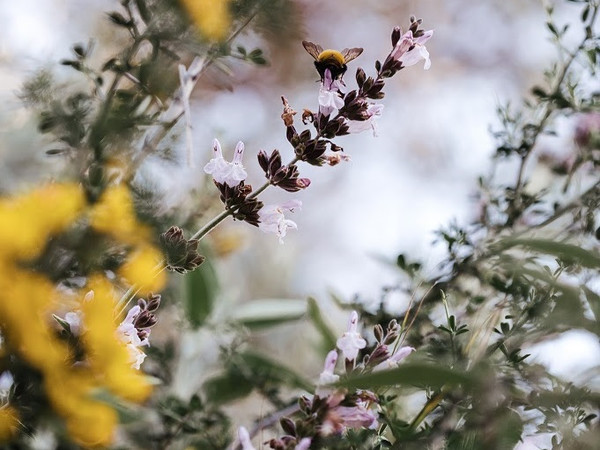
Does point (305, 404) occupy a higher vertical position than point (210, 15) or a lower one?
lower

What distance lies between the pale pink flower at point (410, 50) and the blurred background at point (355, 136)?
31cm

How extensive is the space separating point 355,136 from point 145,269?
3.99 feet

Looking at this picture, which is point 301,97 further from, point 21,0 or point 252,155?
point 21,0

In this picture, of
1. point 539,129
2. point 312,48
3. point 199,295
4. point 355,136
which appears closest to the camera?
point 312,48

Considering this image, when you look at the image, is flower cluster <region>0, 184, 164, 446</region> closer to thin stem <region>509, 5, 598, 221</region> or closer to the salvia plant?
the salvia plant

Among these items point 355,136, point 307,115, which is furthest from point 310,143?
point 355,136

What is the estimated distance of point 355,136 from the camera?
154cm

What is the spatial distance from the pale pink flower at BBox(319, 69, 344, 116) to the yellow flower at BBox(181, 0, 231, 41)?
135mm

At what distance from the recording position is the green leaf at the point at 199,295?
0.74m

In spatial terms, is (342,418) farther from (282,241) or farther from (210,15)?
(210,15)

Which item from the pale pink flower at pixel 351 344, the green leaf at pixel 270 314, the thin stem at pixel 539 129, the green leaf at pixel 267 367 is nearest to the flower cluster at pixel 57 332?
the pale pink flower at pixel 351 344

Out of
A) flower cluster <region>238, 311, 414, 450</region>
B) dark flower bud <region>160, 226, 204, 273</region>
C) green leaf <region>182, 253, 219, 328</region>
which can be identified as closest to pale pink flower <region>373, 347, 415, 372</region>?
flower cluster <region>238, 311, 414, 450</region>

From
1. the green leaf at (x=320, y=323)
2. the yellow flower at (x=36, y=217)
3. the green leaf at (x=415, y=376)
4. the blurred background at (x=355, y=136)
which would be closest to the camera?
the green leaf at (x=415, y=376)

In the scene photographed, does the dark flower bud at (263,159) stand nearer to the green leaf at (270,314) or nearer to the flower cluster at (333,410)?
the flower cluster at (333,410)
